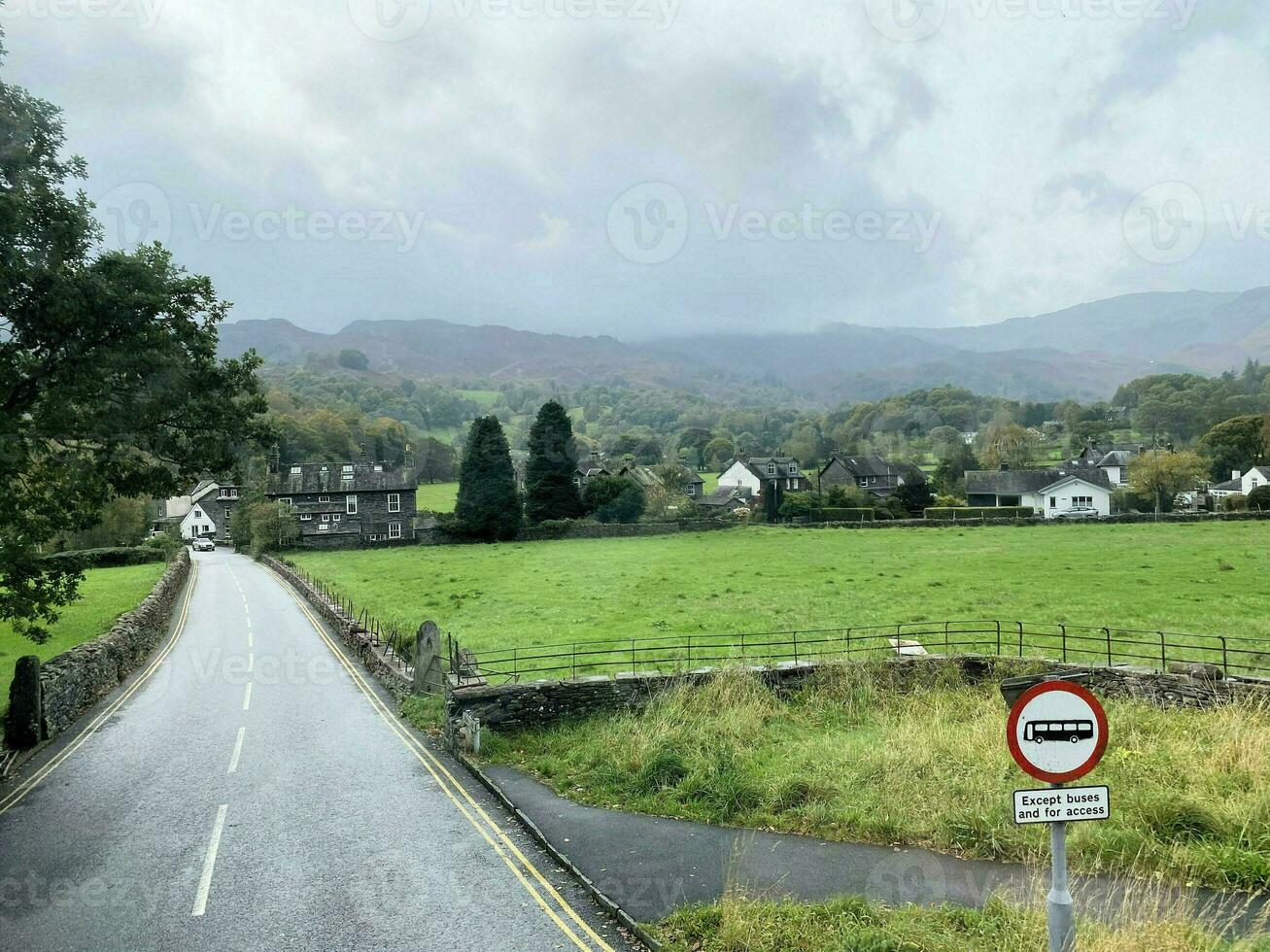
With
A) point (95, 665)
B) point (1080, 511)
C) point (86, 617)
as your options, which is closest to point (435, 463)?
point (1080, 511)

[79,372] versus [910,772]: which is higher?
[79,372]

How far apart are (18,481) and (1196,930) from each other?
74.4ft


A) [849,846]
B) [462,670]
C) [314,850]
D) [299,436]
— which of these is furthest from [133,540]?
[849,846]

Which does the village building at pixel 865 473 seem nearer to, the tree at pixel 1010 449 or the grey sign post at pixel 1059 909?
the tree at pixel 1010 449

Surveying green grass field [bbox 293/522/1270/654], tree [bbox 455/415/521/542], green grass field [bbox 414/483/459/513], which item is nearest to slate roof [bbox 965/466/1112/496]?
green grass field [bbox 293/522/1270/654]

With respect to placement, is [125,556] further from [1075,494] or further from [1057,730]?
[1075,494]

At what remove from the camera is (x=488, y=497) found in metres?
76.2

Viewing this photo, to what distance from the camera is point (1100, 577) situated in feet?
126

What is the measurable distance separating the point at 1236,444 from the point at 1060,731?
124867 mm

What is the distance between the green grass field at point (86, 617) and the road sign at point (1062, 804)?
18.2m

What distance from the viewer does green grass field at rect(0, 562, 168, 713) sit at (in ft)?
94.6

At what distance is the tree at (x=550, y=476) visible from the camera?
81938mm

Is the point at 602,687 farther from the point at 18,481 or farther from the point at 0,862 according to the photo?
the point at 18,481

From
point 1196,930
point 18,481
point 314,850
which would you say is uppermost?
point 18,481
